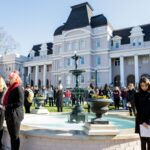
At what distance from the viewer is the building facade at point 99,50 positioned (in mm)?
43375

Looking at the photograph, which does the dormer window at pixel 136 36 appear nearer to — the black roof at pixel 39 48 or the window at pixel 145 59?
the window at pixel 145 59

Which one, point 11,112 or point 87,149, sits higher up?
point 11,112

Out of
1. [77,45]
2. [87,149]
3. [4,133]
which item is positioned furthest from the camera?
[77,45]

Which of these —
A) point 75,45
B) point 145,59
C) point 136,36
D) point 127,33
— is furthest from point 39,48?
point 145,59

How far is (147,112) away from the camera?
4.71m

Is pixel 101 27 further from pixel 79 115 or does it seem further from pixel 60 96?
pixel 79 115

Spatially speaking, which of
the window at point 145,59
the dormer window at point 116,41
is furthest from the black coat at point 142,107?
the dormer window at point 116,41

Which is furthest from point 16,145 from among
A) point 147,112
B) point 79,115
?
point 79,115

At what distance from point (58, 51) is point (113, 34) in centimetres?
1203

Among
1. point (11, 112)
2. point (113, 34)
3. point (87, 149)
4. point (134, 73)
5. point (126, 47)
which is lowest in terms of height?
point (87, 149)

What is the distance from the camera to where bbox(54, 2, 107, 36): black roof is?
4625cm

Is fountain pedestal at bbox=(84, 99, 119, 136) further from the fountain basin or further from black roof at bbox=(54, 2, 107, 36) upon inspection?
black roof at bbox=(54, 2, 107, 36)

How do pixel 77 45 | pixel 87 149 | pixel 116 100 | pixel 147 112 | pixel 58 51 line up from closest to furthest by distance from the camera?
pixel 147 112
pixel 87 149
pixel 116 100
pixel 77 45
pixel 58 51

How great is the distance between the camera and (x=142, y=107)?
4.77 meters
